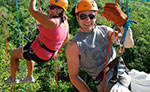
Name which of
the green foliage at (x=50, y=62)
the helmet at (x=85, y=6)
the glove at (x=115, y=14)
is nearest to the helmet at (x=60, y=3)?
the helmet at (x=85, y=6)

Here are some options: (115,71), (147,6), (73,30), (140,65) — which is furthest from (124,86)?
(147,6)

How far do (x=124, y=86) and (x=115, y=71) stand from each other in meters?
0.14

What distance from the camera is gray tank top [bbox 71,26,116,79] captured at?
5.54 feet

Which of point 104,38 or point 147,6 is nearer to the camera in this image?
point 104,38

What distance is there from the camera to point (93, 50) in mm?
1697

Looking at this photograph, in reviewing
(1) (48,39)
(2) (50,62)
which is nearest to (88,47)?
(1) (48,39)

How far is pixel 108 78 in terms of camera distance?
1.69 m

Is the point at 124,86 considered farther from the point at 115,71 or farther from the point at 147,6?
the point at 147,6

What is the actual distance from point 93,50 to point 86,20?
278 millimetres

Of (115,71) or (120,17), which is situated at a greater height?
(120,17)

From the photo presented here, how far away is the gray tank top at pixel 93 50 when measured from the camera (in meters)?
1.69

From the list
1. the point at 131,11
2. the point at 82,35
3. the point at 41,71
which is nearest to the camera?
the point at 82,35

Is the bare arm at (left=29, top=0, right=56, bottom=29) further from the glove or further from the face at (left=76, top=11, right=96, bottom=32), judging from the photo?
the glove

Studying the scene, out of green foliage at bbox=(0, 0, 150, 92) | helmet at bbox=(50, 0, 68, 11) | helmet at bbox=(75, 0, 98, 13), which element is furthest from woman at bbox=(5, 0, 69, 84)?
green foliage at bbox=(0, 0, 150, 92)
